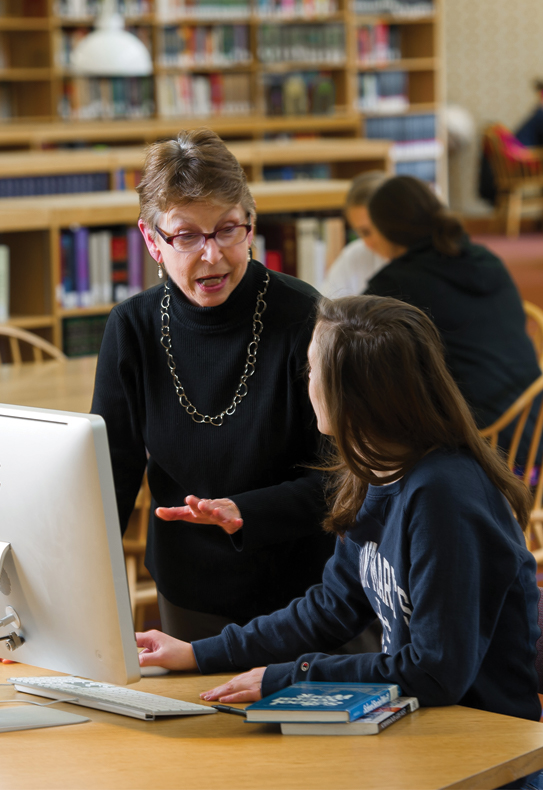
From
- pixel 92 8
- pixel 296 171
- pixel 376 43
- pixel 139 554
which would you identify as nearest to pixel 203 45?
pixel 92 8

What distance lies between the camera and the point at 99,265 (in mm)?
3449

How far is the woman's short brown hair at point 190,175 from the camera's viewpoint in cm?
131

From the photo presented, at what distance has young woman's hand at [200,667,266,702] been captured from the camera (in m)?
1.12

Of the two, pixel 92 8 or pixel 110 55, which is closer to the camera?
pixel 110 55

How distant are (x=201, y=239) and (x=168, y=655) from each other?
554mm

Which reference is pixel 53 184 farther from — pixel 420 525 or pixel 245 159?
pixel 420 525

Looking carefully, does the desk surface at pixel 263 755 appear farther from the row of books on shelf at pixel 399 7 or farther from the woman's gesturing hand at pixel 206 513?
the row of books on shelf at pixel 399 7

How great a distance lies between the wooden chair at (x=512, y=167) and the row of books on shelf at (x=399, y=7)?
1797 mm

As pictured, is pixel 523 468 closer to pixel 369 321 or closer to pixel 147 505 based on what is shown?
pixel 147 505

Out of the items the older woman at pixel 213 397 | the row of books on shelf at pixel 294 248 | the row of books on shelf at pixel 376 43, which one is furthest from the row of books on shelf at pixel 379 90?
the older woman at pixel 213 397

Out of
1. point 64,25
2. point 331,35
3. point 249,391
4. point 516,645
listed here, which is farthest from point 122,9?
point 516,645

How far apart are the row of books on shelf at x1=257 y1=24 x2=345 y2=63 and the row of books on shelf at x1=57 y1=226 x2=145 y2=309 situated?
16.8 ft

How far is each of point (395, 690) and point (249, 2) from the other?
7.83 meters

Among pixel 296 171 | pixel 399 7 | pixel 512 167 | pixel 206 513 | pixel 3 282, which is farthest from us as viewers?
pixel 512 167
